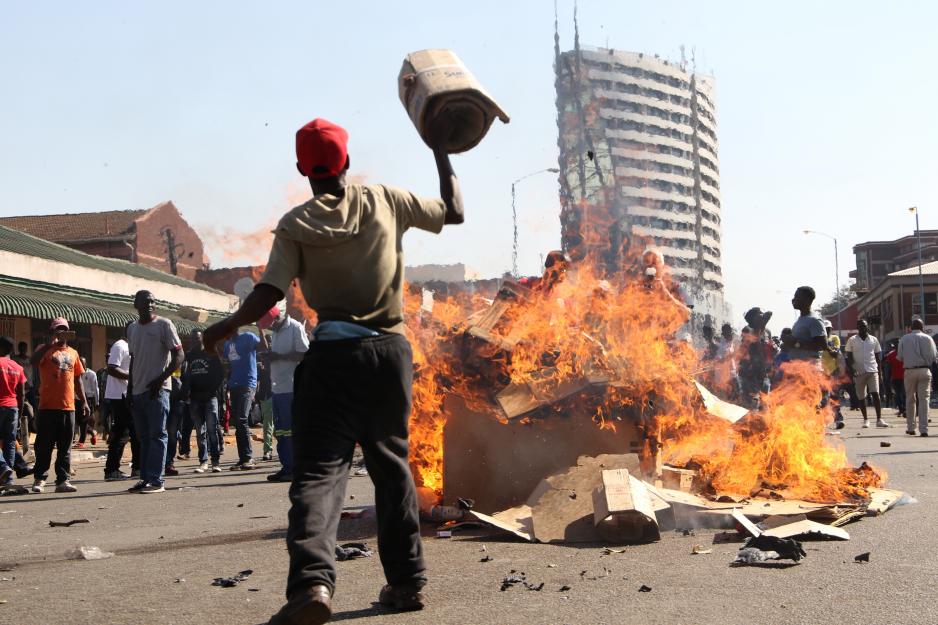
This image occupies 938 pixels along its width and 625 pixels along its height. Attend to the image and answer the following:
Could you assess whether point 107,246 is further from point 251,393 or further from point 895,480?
point 895,480

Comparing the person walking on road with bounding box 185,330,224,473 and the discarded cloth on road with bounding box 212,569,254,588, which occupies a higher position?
the person walking on road with bounding box 185,330,224,473

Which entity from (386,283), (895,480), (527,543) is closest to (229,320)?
(386,283)

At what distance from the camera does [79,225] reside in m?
63.0

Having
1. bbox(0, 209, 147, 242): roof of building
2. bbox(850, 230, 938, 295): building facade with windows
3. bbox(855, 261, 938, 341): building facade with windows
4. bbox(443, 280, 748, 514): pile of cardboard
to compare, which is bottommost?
bbox(443, 280, 748, 514): pile of cardboard

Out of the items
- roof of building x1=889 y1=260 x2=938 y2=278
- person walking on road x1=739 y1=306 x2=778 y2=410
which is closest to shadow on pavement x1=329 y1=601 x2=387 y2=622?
person walking on road x1=739 y1=306 x2=778 y2=410

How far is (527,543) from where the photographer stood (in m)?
6.71

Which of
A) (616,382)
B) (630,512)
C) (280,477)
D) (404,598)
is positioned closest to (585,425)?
(616,382)

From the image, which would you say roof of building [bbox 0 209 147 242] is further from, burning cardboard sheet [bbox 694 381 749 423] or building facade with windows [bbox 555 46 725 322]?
building facade with windows [bbox 555 46 725 322]

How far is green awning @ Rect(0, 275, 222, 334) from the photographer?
23281mm

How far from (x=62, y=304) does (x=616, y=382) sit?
20.9 metres

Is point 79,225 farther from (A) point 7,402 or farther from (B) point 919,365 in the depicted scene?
(B) point 919,365

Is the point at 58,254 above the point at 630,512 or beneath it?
above

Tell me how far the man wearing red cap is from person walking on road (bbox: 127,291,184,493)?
6.42 meters

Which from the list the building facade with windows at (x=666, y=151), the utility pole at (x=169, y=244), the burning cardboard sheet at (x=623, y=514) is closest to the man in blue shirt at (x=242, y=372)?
the burning cardboard sheet at (x=623, y=514)
